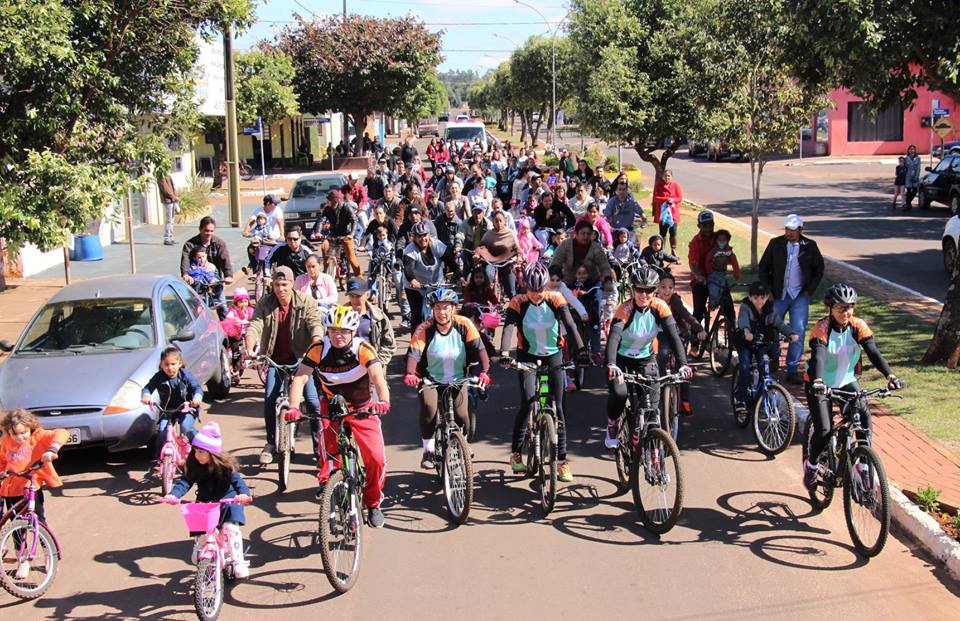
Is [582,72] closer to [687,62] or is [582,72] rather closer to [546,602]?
[687,62]

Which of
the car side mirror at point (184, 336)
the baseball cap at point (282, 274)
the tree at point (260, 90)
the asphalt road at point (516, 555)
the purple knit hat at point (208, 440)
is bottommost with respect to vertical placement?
the asphalt road at point (516, 555)

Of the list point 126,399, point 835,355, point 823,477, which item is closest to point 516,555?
point 823,477

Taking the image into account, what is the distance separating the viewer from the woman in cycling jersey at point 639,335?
27.1ft

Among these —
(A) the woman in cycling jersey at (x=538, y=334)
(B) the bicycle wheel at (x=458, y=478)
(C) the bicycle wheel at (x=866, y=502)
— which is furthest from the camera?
(A) the woman in cycling jersey at (x=538, y=334)

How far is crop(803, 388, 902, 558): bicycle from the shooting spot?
6969 mm

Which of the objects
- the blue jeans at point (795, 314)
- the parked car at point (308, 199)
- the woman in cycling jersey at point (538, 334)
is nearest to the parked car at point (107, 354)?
the woman in cycling jersey at point (538, 334)

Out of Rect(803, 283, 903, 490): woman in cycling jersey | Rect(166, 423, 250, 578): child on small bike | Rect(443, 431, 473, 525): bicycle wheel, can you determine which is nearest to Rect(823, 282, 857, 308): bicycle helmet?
Rect(803, 283, 903, 490): woman in cycling jersey

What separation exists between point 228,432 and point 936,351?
25.2 feet

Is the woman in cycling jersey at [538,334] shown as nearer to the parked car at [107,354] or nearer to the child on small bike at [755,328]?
the child on small bike at [755,328]

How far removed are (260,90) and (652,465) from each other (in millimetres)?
39544

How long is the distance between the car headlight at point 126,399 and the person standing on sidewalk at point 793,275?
6.52 metres

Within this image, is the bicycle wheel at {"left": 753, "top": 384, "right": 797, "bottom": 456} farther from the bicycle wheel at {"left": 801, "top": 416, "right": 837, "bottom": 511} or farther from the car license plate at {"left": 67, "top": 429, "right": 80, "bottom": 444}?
the car license plate at {"left": 67, "top": 429, "right": 80, "bottom": 444}

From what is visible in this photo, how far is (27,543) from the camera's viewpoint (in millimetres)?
6926

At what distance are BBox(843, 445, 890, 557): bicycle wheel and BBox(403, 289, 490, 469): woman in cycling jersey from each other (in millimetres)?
2785
